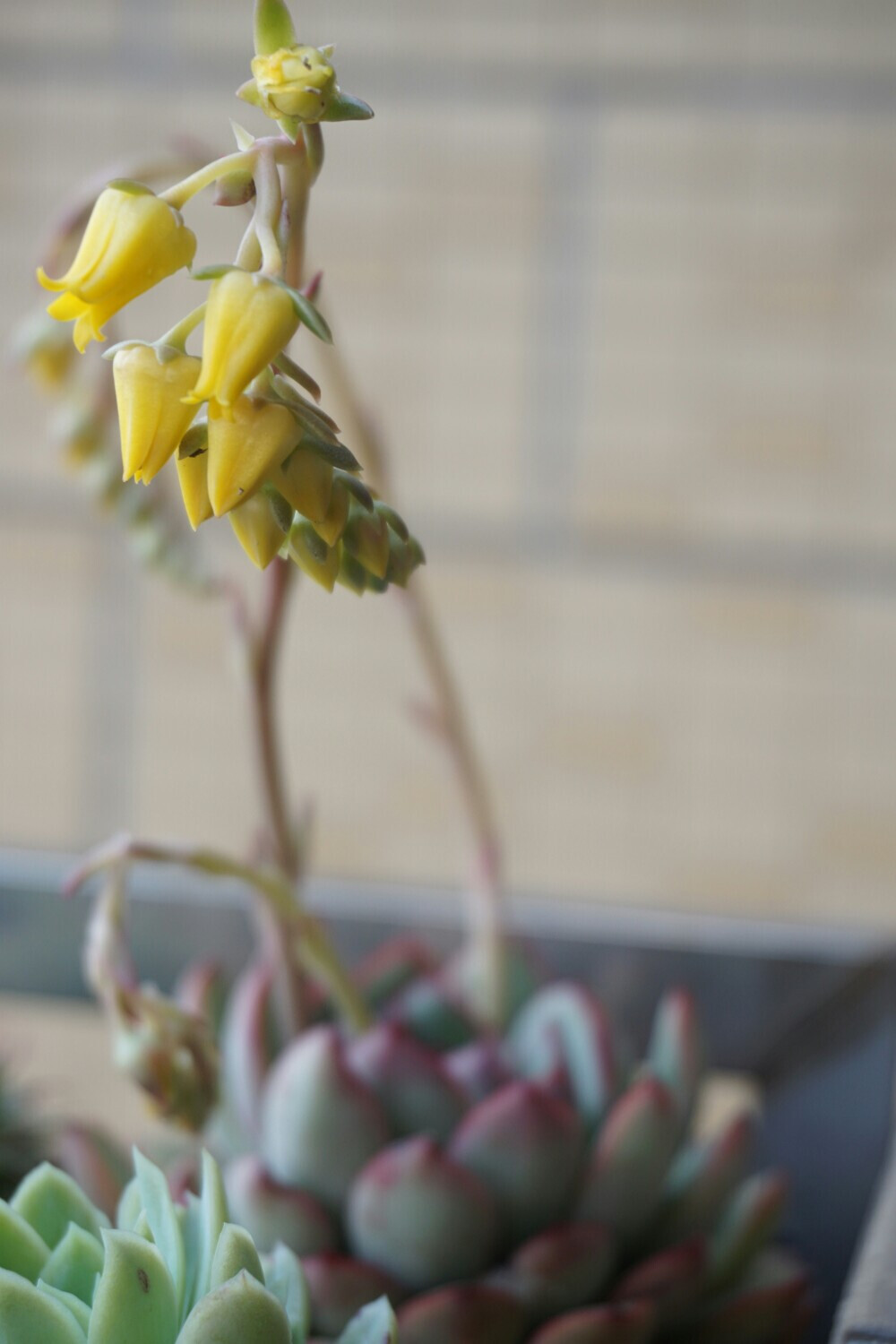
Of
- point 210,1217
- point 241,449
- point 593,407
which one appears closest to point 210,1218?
point 210,1217

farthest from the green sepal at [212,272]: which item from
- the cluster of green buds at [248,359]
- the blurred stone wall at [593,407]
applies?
the blurred stone wall at [593,407]

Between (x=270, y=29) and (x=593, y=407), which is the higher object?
(x=270, y=29)

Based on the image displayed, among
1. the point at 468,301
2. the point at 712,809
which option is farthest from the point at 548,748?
the point at 468,301

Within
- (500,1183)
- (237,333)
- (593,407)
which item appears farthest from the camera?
(593,407)

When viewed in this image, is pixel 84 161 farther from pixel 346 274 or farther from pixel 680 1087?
pixel 680 1087

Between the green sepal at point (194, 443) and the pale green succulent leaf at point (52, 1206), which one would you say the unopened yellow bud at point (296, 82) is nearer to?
the green sepal at point (194, 443)

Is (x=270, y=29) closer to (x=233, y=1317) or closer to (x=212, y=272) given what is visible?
(x=212, y=272)

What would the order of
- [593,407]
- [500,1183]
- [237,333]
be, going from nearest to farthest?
[237,333] → [500,1183] → [593,407]
